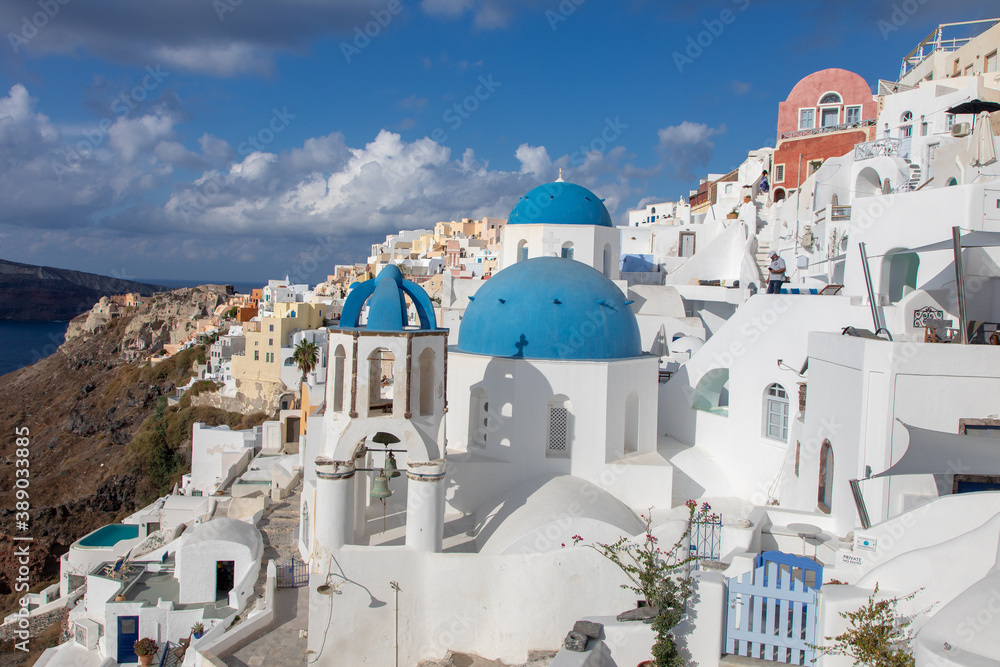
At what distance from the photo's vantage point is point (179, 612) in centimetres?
1450

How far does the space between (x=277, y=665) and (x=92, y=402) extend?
5801cm

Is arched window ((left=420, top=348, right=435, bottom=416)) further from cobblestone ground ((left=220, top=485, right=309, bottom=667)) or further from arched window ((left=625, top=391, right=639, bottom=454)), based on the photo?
arched window ((left=625, top=391, right=639, bottom=454))

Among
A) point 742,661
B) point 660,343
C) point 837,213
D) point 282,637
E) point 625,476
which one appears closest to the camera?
point 742,661

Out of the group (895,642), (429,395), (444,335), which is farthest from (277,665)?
(895,642)

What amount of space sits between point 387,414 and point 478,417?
3482 mm

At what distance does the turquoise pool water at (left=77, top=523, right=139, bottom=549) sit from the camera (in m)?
25.0

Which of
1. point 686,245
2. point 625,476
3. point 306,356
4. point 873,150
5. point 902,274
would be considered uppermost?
point 873,150

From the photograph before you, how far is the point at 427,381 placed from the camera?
427 inches

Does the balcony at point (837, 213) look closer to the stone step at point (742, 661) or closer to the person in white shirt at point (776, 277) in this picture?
the person in white shirt at point (776, 277)

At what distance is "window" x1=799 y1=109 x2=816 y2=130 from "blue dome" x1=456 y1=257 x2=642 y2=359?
22.5 meters

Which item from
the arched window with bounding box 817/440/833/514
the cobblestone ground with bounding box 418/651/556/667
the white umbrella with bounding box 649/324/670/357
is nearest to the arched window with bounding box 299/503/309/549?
the cobblestone ground with bounding box 418/651/556/667

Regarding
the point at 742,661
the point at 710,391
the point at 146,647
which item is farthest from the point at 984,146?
the point at 146,647

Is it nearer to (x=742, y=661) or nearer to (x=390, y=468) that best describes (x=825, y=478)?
(x=742, y=661)

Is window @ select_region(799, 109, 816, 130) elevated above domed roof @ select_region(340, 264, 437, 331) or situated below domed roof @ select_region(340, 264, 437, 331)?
above
